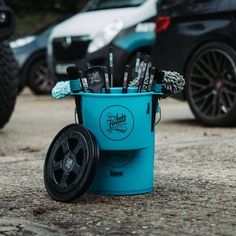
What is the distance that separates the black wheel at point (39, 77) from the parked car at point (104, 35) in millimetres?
1873

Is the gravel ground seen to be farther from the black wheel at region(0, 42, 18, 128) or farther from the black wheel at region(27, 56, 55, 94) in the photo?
the black wheel at region(27, 56, 55, 94)

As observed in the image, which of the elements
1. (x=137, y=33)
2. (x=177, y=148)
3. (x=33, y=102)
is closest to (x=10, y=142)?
(x=177, y=148)

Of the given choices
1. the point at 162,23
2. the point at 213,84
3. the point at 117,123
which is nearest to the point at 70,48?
the point at 162,23

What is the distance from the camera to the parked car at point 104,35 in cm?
1002

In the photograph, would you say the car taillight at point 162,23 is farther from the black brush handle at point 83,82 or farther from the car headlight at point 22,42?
the car headlight at point 22,42

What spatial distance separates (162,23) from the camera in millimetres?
8367

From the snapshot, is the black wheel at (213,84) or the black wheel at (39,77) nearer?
the black wheel at (213,84)

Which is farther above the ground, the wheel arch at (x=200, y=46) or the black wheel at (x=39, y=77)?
the wheel arch at (x=200, y=46)

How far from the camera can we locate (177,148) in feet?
21.0

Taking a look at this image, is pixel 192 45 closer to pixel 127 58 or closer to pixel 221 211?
→ pixel 127 58

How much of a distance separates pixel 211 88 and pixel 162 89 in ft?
11.8

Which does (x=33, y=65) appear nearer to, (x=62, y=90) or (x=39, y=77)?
(x=39, y=77)

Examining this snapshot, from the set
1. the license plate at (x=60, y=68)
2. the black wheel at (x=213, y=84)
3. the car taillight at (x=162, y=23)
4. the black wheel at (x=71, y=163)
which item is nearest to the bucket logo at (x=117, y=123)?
the black wheel at (x=71, y=163)

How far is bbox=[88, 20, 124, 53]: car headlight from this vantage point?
10.3m
